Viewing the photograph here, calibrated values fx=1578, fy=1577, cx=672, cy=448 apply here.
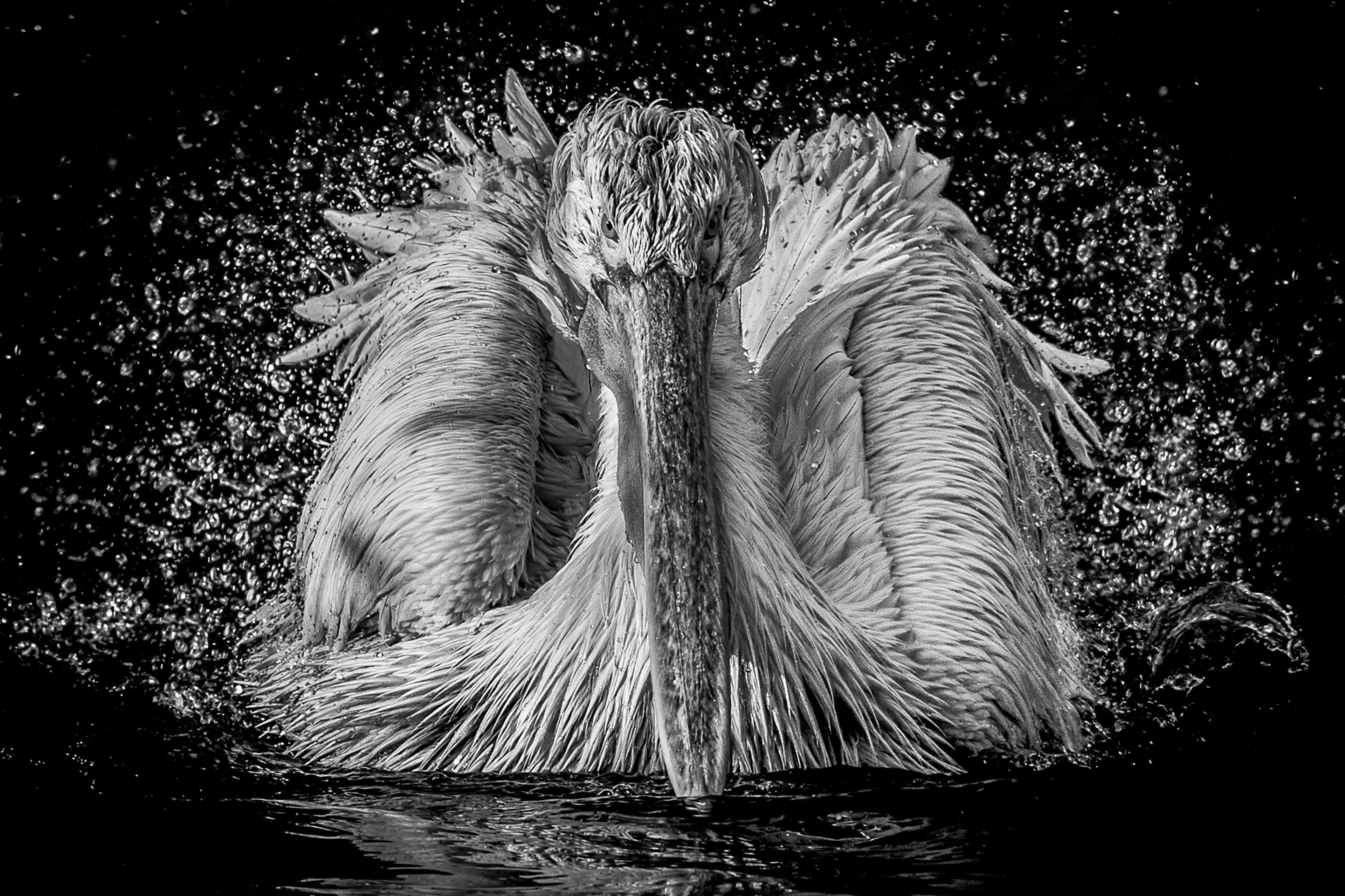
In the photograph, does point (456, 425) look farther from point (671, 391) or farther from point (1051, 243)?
point (1051, 243)

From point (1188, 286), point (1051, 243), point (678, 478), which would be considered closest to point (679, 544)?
point (678, 478)

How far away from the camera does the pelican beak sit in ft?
10.3

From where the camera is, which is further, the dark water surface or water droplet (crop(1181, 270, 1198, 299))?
water droplet (crop(1181, 270, 1198, 299))

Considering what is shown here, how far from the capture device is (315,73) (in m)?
6.46

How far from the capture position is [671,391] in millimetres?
3162

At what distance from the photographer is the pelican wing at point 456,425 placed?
13.4 feet

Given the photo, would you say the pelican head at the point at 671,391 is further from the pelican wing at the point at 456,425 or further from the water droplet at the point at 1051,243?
the water droplet at the point at 1051,243

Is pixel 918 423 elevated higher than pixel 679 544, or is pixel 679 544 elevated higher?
pixel 918 423

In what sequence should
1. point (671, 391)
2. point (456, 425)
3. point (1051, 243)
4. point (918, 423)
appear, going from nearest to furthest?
point (671, 391), point (918, 423), point (456, 425), point (1051, 243)

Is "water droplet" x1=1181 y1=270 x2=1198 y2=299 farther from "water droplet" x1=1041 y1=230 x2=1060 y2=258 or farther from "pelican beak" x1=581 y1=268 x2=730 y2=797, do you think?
"pelican beak" x1=581 y1=268 x2=730 y2=797

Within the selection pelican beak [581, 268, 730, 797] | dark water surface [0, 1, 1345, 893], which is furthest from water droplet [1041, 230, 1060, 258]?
pelican beak [581, 268, 730, 797]

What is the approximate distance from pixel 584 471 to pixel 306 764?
4.09ft

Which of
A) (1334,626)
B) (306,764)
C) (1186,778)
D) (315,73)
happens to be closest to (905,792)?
(1186,778)

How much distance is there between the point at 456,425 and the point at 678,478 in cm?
129
